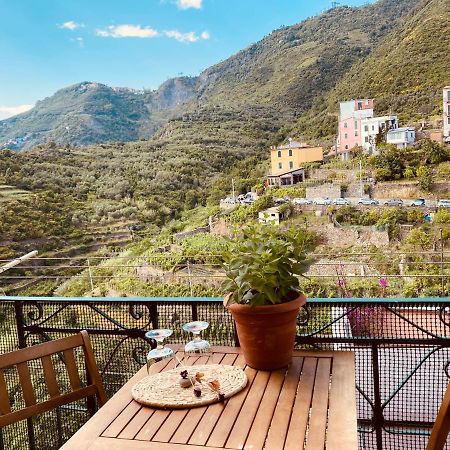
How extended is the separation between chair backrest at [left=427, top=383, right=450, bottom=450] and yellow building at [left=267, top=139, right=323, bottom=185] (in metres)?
18.5

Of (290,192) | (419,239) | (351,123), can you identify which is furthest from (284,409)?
(351,123)

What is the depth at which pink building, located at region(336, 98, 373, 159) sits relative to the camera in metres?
19.5

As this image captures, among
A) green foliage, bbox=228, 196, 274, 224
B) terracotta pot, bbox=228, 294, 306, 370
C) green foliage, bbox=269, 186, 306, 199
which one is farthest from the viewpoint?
green foliage, bbox=269, 186, 306, 199

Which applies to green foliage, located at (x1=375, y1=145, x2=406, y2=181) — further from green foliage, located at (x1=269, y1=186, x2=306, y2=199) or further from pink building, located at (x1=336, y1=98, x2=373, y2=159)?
green foliage, located at (x1=269, y1=186, x2=306, y2=199)

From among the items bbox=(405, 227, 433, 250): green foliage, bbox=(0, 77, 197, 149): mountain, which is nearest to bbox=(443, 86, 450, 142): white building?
bbox=(405, 227, 433, 250): green foliage

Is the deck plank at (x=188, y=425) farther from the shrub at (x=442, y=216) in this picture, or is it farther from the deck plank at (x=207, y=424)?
the shrub at (x=442, y=216)

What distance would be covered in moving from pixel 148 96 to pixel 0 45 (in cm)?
941

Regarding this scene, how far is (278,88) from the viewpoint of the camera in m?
25.6

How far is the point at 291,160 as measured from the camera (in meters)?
19.6

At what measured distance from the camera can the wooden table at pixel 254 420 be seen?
0.81 meters

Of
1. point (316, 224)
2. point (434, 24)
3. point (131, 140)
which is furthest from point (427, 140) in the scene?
point (131, 140)

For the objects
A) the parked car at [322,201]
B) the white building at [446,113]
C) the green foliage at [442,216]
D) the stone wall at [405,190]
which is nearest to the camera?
the green foliage at [442,216]

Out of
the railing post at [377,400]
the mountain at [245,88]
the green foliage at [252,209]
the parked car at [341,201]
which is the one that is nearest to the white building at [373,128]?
the parked car at [341,201]

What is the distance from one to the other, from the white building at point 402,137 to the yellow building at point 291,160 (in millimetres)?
2838
